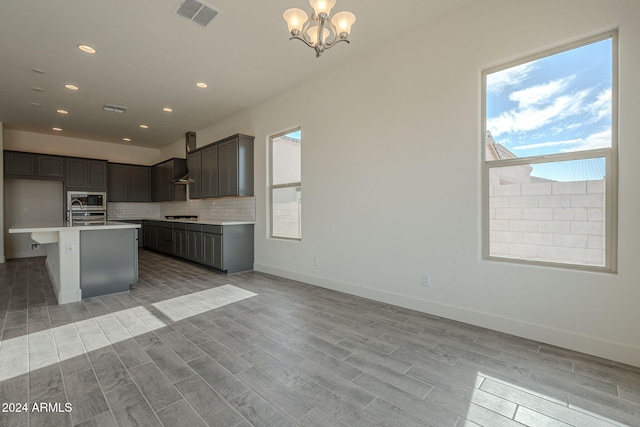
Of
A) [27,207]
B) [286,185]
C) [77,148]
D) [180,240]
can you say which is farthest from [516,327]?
[77,148]

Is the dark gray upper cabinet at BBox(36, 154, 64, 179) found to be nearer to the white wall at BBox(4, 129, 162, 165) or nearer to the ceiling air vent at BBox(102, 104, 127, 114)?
the white wall at BBox(4, 129, 162, 165)

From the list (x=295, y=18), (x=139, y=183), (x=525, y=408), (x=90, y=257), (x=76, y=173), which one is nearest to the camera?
(x=525, y=408)

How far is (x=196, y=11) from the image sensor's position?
2916 millimetres

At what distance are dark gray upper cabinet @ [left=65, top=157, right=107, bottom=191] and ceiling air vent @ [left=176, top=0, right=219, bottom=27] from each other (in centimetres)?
641

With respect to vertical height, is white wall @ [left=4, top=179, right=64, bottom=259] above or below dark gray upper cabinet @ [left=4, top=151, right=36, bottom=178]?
below

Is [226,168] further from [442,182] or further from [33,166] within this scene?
[33,166]

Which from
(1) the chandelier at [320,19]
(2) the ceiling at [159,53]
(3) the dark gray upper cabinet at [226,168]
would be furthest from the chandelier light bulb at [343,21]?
(3) the dark gray upper cabinet at [226,168]

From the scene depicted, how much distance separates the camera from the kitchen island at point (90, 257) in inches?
141

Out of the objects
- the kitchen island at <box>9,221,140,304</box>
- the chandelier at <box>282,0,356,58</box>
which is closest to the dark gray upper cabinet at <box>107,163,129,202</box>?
the kitchen island at <box>9,221,140,304</box>

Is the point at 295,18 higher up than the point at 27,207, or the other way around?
the point at 295,18

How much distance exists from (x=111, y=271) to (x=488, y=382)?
14.5 feet

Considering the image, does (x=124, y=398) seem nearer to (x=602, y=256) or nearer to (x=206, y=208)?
(x=602, y=256)

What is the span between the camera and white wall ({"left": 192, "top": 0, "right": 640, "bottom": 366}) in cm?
220

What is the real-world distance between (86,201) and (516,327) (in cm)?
916
